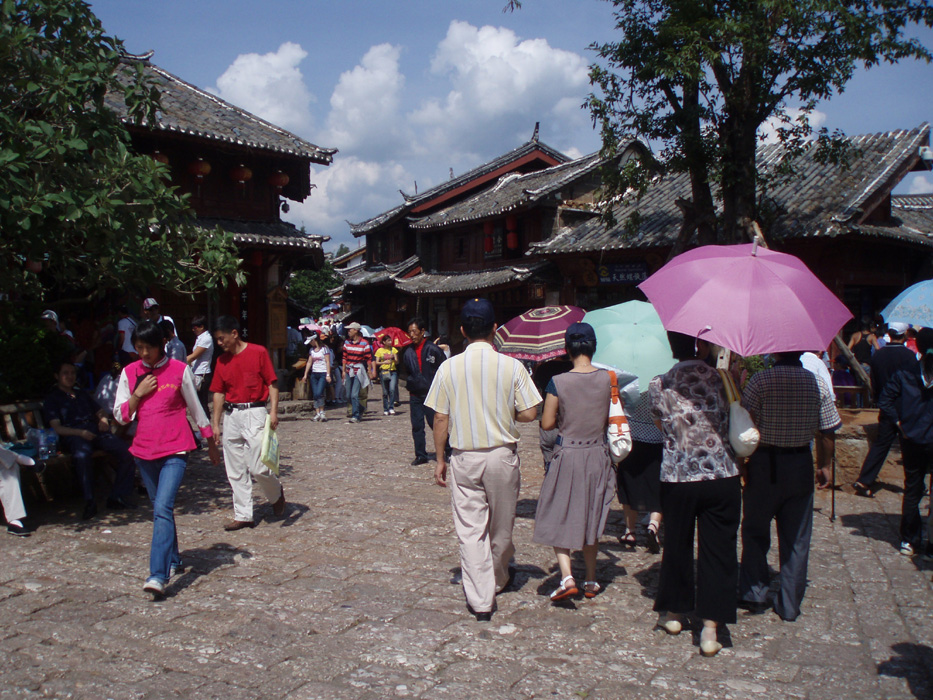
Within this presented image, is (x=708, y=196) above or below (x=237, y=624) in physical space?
above

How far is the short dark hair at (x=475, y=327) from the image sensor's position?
469 cm

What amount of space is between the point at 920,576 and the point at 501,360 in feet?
11.5

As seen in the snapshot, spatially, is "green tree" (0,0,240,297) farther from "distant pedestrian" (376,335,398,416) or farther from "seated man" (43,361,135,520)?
"distant pedestrian" (376,335,398,416)

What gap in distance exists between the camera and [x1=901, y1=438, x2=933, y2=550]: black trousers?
5.83m

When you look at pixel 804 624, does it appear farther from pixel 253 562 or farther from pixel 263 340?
pixel 263 340

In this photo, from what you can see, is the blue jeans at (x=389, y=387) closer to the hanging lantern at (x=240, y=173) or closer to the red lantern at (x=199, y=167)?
the hanging lantern at (x=240, y=173)

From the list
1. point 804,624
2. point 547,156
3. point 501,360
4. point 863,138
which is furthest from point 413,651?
point 547,156

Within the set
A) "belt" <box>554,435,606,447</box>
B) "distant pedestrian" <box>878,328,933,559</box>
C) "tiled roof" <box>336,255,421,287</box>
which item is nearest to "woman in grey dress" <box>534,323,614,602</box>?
"belt" <box>554,435,606,447</box>

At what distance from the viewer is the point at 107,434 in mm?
7035

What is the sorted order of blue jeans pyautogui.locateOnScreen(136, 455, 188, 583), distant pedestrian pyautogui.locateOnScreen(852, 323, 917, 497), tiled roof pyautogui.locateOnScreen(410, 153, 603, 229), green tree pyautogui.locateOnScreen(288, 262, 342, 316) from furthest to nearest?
green tree pyautogui.locateOnScreen(288, 262, 342, 316) < tiled roof pyautogui.locateOnScreen(410, 153, 603, 229) < distant pedestrian pyautogui.locateOnScreen(852, 323, 917, 497) < blue jeans pyautogui.locateOnScreen(136, 455, 188, 583)

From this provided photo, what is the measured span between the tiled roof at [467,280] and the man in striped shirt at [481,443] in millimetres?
16439

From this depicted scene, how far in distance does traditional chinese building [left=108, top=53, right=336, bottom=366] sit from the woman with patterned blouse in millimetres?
12752

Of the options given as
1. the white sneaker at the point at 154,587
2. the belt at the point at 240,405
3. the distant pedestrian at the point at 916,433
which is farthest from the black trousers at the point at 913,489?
the white sneaker at the point at 154,587

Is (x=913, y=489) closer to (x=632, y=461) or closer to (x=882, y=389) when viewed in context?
(x=882, y=389)
